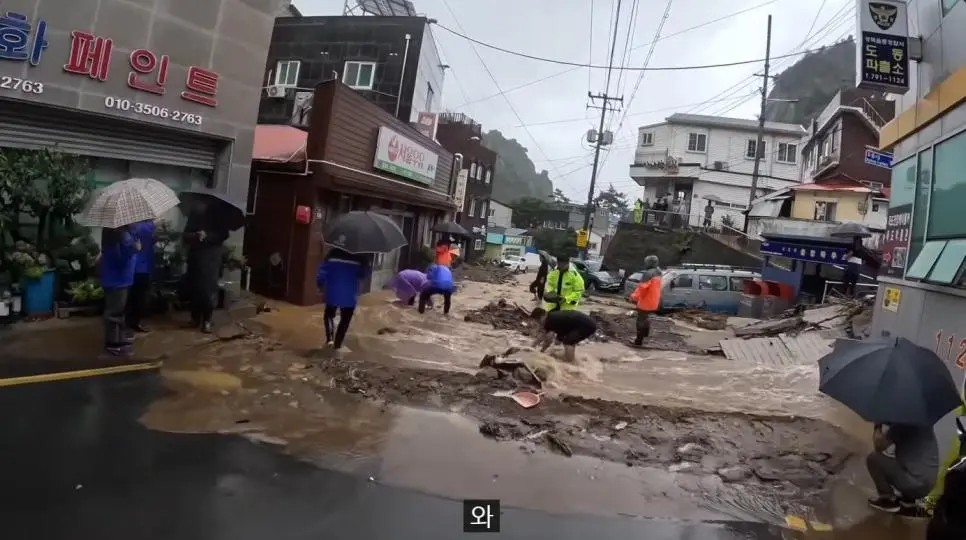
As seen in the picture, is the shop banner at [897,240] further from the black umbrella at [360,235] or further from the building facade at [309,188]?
the building facade at [309,188]

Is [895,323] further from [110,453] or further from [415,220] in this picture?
[415,220]

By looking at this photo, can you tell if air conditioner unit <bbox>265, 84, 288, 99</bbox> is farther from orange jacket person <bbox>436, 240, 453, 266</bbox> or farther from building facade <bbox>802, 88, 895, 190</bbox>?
building facade <bbox>802, 88, 895, 190</bbox>

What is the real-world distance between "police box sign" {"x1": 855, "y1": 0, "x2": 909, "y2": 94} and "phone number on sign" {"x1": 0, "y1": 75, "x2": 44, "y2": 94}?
399 inches

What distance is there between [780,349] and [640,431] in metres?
5.80

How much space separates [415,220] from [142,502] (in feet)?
54.3

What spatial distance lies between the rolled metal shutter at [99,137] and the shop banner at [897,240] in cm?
1005

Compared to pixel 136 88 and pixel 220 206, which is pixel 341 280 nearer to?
pixel 220 206

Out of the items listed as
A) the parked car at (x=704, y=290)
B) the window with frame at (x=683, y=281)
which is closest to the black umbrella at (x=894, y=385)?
the parked car at (x=704, y=290)

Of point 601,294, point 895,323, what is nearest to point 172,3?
point 895,323

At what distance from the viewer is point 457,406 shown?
6348 mm

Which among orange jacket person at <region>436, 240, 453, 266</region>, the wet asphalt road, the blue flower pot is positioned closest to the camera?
the wet asphalt road

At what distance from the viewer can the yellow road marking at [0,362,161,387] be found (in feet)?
18.4

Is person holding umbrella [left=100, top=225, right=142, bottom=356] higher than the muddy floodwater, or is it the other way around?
person holding umbrella [left=100, top=225, right=142, bottom=356]

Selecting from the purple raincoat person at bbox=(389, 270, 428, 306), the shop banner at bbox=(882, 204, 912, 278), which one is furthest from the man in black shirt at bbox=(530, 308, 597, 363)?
the purple raincoat person at bbox=(389, 270, 428, 306)
